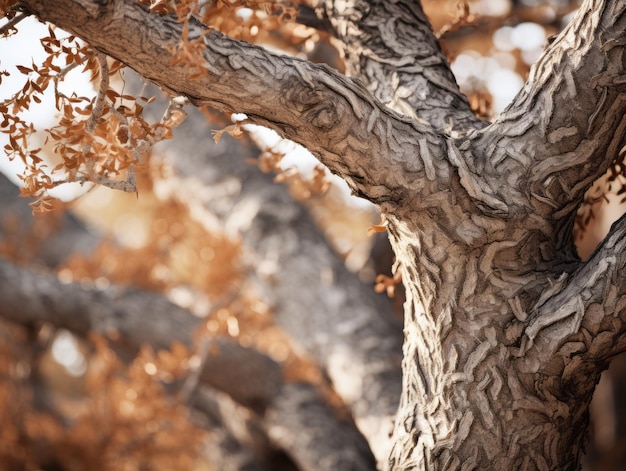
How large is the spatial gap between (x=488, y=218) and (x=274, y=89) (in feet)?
1.81

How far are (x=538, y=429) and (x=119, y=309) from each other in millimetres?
2109

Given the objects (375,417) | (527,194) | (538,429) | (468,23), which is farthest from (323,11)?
(375,417)

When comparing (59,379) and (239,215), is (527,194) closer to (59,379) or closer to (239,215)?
(239,215)

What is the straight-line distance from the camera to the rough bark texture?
4.01 ft

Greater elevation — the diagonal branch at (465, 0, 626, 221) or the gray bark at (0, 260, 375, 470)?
the gray bark at (0, 260, 375, 470)

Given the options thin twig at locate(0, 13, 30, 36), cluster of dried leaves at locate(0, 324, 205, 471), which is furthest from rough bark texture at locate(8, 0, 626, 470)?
cluster of dried leaves at locate(0, 324, 205, 471)

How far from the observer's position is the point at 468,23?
1.83m

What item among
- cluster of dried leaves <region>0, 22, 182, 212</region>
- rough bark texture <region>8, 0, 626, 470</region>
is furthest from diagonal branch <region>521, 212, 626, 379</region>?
cluster of dried leaves <region>0, 22, 182, 212</region>

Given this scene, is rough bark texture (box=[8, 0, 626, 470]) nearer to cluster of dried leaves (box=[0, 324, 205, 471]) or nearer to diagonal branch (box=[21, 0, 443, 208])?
diagonal branch (box=[21, 0, 443, 208])

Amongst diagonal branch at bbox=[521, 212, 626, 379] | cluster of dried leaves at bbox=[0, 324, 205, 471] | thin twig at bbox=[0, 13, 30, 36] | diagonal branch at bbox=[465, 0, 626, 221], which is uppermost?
cluster of dried leaves at bbox=[0, 324, 205, 471]

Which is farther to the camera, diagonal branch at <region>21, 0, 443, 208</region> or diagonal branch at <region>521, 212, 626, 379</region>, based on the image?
diagonal branch at <region>521, 212, 626, 379</region>

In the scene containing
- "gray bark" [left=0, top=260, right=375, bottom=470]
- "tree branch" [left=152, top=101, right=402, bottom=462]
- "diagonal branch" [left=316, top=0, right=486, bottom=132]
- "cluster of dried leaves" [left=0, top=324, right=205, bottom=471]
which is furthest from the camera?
"cluster of dried leaves" [left=0, top=324, right=205, bottom=471]

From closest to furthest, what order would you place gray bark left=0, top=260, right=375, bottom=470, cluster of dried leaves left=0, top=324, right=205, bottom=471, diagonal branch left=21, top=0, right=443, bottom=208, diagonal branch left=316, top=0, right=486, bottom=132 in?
diagonal branch left=21, top=0, right=443, bottom=208 → diagonal branch left=316, top=0, right=486, bottom=132 → gray bark left=0, top=260, right=375, bottom=470 → cluster of dried leaves left=0, top=324, right=205, bottom=471

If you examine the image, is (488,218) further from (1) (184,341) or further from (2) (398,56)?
(1) (184,341)
